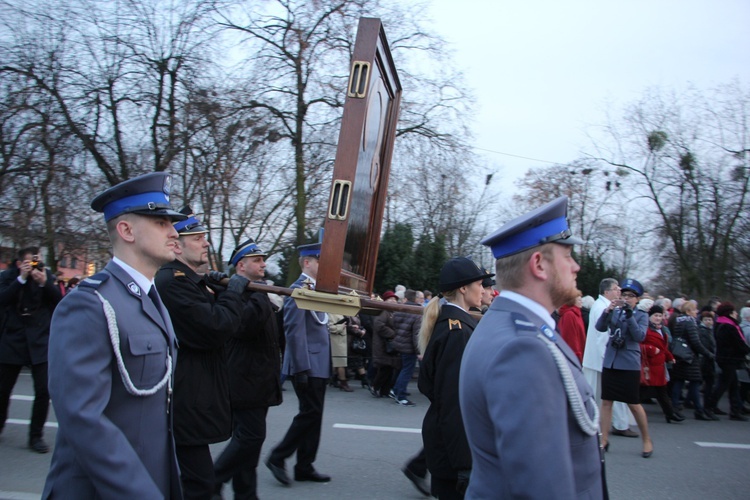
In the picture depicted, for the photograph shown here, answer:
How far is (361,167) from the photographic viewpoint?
2.95 metres

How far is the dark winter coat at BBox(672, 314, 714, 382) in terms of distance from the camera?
9.79 metres

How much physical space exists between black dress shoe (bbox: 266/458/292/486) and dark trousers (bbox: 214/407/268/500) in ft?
2.61

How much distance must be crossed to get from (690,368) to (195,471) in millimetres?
8694

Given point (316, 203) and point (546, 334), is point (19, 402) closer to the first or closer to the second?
point (546, 334)

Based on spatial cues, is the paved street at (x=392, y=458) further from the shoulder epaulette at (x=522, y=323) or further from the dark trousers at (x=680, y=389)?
the shoulder epaulette at (x=522, y=323)

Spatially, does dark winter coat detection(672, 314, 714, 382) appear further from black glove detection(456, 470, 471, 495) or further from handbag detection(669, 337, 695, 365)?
black glove detection(456, 470, 471, 495)

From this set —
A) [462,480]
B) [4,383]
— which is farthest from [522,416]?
[4,383]

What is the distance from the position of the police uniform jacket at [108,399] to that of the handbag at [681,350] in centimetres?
923

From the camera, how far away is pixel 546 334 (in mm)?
1872

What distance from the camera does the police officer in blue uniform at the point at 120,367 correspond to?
201 centimetres

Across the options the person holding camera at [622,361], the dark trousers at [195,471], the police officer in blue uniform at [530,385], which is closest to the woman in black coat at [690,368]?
the person holding camera at [622,361]

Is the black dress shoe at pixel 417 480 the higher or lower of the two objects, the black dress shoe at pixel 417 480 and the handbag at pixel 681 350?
the lower

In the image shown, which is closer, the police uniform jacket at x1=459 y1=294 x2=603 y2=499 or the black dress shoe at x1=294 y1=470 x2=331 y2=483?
the police uniform jacket at x1=459 y1=294 x2=603 y2=499

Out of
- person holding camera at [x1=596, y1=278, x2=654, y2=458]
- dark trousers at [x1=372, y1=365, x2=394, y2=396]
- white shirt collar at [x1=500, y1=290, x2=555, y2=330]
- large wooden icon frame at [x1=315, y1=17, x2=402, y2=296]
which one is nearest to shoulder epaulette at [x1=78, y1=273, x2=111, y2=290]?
large wooden icon frame at [x1=315, y1=17, x2=402, y2=296]
